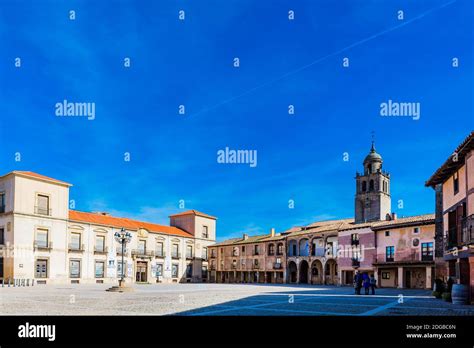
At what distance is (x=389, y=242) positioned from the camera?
40.7 metres

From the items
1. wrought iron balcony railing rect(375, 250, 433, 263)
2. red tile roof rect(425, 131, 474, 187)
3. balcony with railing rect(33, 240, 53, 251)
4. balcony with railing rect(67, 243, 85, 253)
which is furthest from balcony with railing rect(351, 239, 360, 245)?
balcony with railing rect(33, 240, 53, 251)

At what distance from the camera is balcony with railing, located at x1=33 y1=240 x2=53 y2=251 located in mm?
43344

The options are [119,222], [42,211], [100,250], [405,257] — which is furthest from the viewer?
[119,222]

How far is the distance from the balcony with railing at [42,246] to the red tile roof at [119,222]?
3.79 m

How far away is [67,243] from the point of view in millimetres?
46625

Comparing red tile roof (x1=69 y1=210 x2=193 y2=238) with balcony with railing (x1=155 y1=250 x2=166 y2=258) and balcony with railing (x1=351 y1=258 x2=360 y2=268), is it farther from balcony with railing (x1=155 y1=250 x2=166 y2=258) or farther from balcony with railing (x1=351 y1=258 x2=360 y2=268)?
balcony with railing (x1=351 y1=258 x2=360 y2=268)

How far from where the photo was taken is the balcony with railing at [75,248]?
47.0 metres

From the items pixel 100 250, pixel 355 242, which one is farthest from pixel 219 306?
pixel 100 250

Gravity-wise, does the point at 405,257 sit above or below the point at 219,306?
below

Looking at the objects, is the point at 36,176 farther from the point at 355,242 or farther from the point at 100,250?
the point at 355,242

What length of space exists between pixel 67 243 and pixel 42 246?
2.77 m
